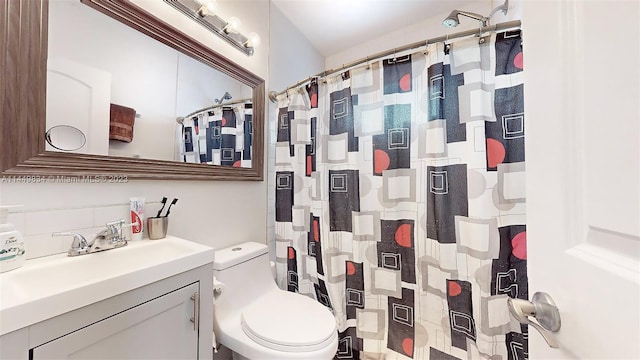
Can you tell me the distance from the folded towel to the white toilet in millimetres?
691

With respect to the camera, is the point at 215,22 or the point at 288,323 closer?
the point at 288,323

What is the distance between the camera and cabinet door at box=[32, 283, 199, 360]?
1.85 ft

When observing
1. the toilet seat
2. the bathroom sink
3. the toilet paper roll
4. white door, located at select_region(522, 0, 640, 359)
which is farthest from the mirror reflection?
white door, located at select_region(522, 0, 640, 359)

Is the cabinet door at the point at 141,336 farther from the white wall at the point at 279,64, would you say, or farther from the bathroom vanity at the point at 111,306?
the white wall at the point at 279,64

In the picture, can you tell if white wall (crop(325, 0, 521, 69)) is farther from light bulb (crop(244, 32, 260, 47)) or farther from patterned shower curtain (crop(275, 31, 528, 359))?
light bulb (crop(244, 32, 260, 47))

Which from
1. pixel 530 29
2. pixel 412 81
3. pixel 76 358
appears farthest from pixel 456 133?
pixel 76 358

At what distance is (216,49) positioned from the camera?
1.39 meters

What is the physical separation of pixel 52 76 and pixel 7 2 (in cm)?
21

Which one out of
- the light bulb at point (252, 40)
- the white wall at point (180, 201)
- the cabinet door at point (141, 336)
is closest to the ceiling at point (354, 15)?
the white wall at point (180, 201)

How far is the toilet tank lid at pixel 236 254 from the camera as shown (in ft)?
3.98

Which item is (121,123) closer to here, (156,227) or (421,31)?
(156,227)

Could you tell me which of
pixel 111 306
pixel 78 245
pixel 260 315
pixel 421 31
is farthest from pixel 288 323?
pixel 421 31

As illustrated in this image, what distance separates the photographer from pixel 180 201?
1196 mm

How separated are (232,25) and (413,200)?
1.43 metres
